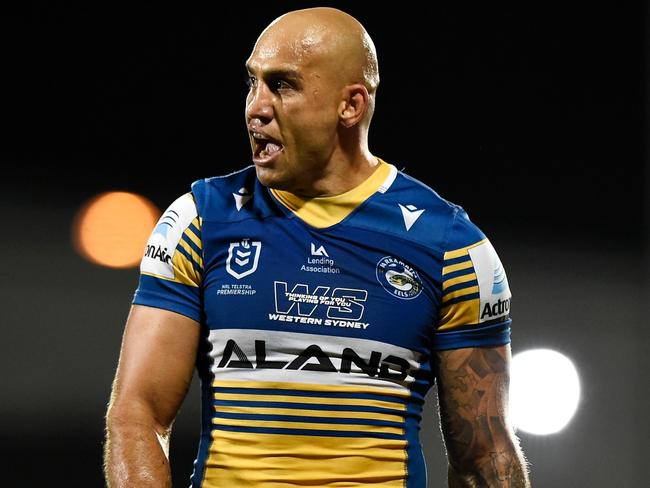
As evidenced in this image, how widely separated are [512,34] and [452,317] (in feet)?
7.99

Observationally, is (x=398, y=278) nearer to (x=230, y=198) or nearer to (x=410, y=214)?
(x=410, y=214)

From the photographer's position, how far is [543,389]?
4.09 meters

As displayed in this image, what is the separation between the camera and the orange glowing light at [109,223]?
4082 millimetres

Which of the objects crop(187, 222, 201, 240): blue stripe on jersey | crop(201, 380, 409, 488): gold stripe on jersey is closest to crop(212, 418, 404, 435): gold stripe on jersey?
crop(201, 380, 409, 488): gold stripe on jersey

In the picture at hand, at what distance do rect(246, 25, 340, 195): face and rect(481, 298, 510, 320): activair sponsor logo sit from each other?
1.30 ft

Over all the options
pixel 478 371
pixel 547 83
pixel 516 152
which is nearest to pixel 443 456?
pixel 516 152

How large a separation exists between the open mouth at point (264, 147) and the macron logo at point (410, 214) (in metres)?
0.25

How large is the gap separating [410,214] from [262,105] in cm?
33

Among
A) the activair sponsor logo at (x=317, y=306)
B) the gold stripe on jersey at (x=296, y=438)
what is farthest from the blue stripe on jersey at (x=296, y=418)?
the activair sponsor logo at (x=317, y=306)

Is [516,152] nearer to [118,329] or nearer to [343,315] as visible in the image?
[118,329]

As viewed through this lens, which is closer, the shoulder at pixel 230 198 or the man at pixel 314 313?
the man at pixel 314 313

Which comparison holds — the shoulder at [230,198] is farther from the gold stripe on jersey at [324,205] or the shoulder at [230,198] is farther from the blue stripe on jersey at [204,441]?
the blue stripe on jersey at [204,441]

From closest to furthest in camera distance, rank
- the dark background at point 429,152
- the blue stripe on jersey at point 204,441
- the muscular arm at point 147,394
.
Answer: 1. the muscular arm at point 147,394
2. the blue stripe on jersey at point 204,441
3. the dark background at point 429,152

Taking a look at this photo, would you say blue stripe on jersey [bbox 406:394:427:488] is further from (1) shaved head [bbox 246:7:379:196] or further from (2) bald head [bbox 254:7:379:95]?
(2) bald head [bbox 254:7:379:95]
